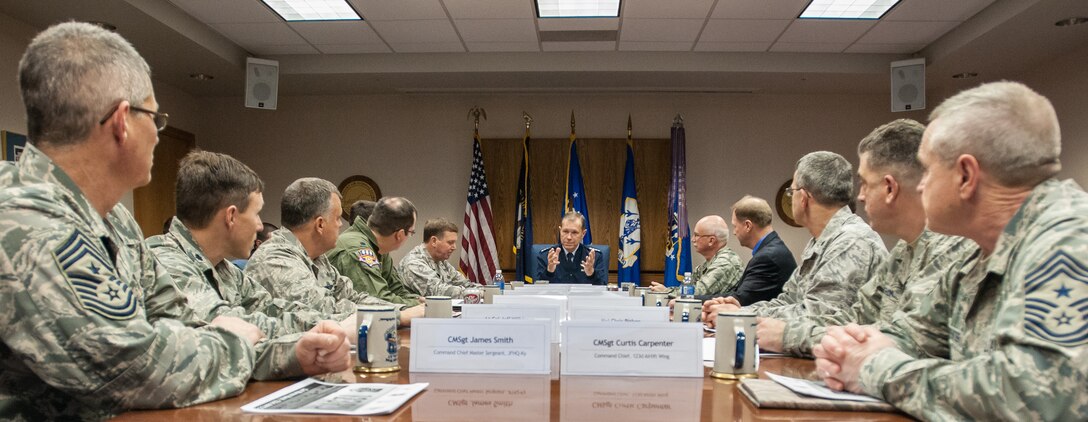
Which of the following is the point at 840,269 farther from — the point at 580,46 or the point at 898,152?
the point at 580,46

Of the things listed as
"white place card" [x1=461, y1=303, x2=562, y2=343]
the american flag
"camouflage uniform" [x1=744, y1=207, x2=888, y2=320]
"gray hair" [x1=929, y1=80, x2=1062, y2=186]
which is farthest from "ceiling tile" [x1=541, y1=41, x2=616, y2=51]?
"gray hair" [x1=929, y1=80, x2=1062, y2=186]

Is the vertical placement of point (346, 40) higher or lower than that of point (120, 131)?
higher

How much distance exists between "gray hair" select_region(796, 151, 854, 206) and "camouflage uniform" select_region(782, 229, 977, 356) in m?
0.77

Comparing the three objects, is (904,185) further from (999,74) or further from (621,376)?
(999,74)

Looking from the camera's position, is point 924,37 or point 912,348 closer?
point 912,348

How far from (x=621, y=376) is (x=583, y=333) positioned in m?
0.12

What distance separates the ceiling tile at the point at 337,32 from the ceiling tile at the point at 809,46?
11.9ft

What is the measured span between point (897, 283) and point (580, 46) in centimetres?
518

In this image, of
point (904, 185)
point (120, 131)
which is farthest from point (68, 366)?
point (904, 185)

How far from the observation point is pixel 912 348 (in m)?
1.54

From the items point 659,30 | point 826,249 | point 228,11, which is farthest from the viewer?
point 659,30

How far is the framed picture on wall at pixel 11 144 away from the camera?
5.40 m

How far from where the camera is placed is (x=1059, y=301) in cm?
103

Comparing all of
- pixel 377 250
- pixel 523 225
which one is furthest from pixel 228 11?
pixel 523 225
